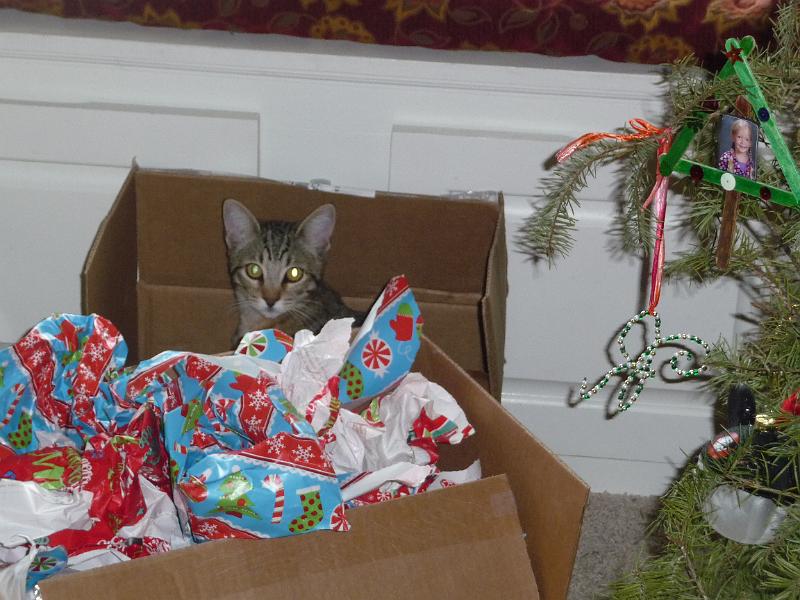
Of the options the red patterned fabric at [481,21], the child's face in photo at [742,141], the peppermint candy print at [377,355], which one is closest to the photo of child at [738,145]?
the child's face in photo at [742,141]

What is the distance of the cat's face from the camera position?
1176 mm

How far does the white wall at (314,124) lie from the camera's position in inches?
45.8

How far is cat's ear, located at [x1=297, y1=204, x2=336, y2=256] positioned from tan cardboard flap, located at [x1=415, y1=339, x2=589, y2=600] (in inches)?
14.9

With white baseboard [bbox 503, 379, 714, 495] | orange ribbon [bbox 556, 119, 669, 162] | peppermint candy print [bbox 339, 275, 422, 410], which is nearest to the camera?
orange ribbon [bbox 556, 119, 669, 162]

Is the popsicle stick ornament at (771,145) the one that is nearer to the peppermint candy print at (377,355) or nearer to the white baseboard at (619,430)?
the peppermint candy print at (377,355)

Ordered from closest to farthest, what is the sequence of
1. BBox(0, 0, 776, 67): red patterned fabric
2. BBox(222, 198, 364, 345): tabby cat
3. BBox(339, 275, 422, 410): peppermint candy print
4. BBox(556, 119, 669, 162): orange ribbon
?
BBox(556, 119, 669, 162): orange ribbon, BBox(339, 275, 422, 410): peppermint candy print, BBox(0, 0, 776, 67): red patterned fabric, BBox(222, 198, 364, 345): tabby cat

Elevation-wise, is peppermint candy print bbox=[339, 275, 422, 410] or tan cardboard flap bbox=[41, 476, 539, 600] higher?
peppermint candy print bbox=[339, 275, 422, 410]

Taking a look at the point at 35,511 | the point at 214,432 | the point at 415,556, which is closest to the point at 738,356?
the point at 415,556

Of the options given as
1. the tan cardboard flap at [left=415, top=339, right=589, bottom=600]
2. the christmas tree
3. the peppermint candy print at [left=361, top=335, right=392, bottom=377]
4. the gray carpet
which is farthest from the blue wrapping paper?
the gray carpet

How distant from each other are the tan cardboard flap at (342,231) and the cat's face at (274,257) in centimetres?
3

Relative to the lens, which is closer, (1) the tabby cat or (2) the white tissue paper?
(2) the white tissue paper

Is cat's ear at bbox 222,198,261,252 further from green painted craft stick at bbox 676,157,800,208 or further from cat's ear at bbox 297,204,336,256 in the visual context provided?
green painted craft stick at bbox 676,157,800,208

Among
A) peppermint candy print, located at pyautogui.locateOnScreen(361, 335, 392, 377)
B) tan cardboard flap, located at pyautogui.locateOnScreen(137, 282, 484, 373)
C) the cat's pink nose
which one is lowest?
tan cardboard flap, located at pyautogui.locateOnScreen(137, 282, 484, 373)

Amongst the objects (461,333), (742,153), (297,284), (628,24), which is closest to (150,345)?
(297,284)
